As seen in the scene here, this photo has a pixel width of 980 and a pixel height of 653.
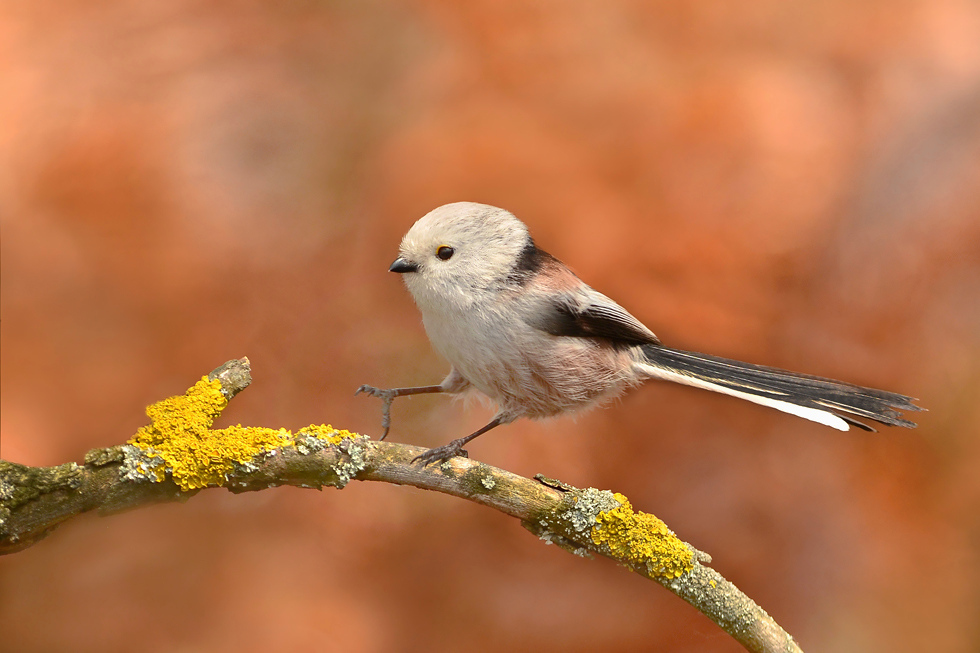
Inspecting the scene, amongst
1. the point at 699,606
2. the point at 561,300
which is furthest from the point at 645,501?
the point at 561,300

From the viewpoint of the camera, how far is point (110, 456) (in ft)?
3.13

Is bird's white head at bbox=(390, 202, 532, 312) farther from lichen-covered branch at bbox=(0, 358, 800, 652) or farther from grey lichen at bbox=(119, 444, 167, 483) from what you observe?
grey lichen at bbox=(119, 444, 167, 483)

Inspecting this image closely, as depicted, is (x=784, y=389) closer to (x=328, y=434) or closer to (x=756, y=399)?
(x=756, y=399)

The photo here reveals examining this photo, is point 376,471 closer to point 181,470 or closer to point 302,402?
point 181,470

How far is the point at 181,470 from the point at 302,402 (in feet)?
2.11

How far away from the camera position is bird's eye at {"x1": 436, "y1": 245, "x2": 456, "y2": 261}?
3.55ft

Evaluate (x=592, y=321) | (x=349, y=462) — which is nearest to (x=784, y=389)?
(x=592, y=321)

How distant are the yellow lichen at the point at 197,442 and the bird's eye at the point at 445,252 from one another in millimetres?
295

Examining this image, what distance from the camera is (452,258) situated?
1.09 m

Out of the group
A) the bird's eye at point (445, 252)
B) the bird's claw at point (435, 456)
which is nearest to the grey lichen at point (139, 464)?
the bird's claw at point (435, 456)

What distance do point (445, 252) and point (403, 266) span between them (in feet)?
0.22

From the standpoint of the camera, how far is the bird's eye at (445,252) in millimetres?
1082

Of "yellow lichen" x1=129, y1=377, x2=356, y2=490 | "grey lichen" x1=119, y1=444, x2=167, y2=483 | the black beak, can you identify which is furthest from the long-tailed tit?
"grey lichen" x1=119, y1=444, x2=167, y2=483

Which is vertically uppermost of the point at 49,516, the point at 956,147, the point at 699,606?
the point at 956,147
